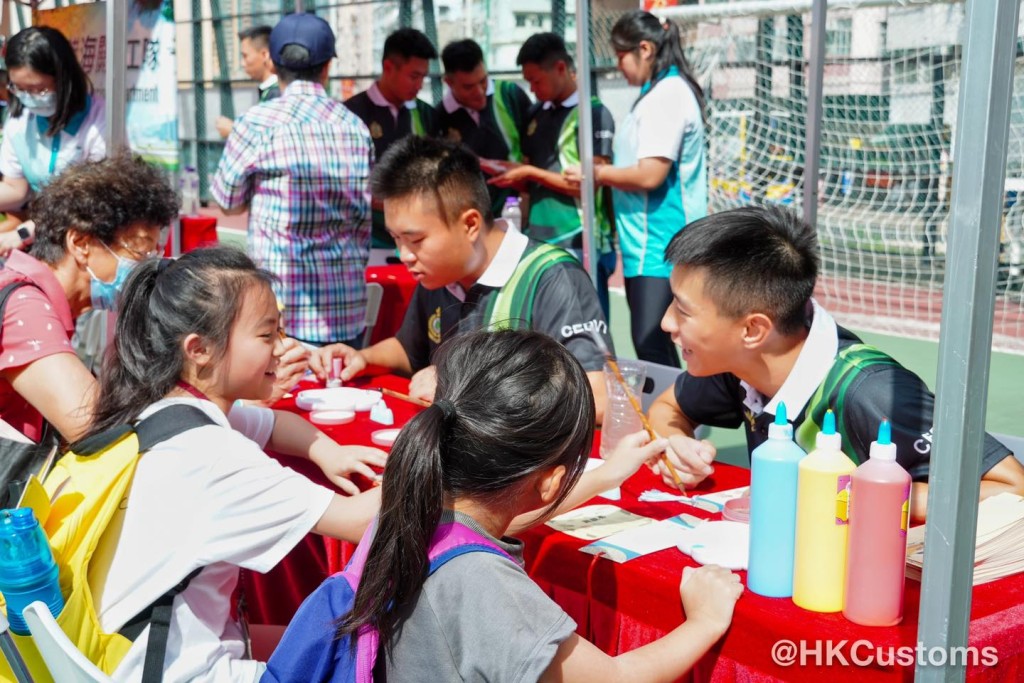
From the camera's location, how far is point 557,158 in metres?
4.79

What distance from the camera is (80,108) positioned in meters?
3.90

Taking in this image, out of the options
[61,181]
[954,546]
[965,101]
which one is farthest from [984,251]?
[61,181]

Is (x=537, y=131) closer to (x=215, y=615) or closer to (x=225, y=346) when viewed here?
(x=225, y=346)

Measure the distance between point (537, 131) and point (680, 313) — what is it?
3074mm

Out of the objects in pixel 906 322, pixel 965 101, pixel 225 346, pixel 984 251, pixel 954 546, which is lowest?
pixel 906 322

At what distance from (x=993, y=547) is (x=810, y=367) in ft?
1.57

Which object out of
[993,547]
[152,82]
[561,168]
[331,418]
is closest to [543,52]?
[561,168]

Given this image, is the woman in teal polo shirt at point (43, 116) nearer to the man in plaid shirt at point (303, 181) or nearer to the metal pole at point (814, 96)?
the man in plaid shirt at point (303, 181)

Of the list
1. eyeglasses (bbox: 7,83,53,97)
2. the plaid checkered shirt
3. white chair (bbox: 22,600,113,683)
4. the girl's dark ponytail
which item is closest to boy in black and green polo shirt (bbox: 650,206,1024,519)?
the girl's dark ponytail

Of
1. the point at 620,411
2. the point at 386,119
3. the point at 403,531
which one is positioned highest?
the point at 386,119

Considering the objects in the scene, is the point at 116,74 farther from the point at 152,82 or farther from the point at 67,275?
the point at 67,275

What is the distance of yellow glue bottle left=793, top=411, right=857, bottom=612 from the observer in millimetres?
1307

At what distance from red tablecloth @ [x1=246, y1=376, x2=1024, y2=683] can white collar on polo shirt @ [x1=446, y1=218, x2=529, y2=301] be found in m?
0.79

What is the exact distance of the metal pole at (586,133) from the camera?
13.2 feet
